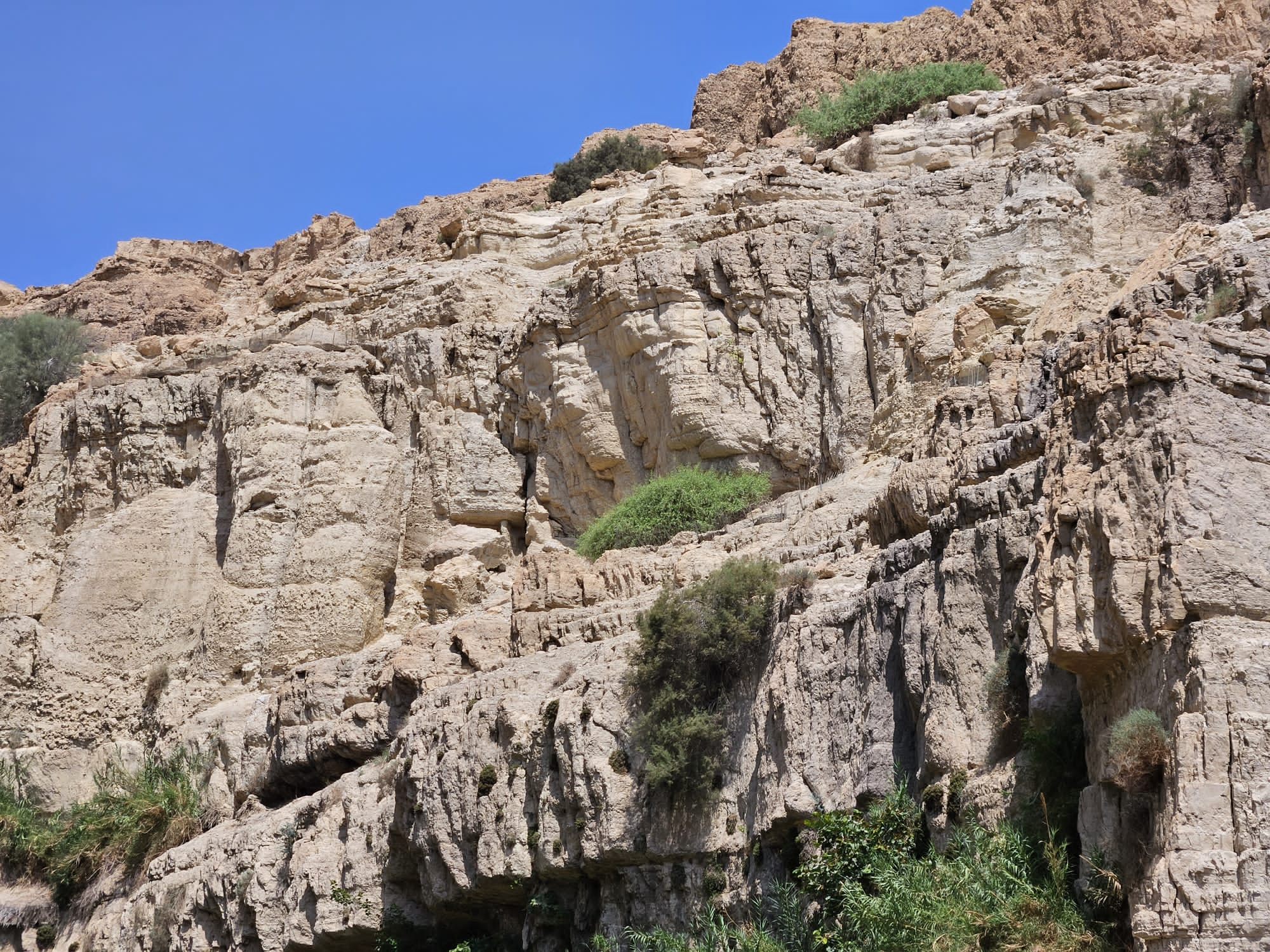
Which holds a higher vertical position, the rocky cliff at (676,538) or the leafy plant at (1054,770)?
the rocky cliff at (676,538)

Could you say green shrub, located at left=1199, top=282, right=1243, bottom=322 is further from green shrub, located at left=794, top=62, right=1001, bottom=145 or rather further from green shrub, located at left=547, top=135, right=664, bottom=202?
green shrub, located at left=547, top=135, right=664, bottom=202

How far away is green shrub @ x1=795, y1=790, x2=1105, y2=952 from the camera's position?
1202 cm

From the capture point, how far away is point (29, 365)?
38.4 m

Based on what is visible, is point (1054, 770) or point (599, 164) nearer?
point (1054, 770)

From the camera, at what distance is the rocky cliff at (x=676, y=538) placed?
40.5 ft

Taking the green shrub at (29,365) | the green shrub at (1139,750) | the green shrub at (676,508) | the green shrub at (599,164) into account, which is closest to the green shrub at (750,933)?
the green shrub at (1139,750)

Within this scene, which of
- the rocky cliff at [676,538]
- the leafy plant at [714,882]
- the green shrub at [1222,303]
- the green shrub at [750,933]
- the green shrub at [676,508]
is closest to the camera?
the rocky cliff at [676,538]

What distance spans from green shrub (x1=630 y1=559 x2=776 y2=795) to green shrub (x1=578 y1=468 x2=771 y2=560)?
5.31m

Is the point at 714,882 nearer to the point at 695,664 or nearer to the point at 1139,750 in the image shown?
the point at 695,664

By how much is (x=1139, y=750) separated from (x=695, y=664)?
21.4ft

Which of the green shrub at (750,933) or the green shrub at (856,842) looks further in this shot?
the green shrub at (750,933)

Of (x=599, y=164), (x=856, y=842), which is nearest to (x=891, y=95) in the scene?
(x=599, y=164)

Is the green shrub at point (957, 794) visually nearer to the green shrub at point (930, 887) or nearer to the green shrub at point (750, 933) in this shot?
the green shrub at point (930, 887)

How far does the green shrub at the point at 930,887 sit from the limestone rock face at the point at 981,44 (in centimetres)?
1928
